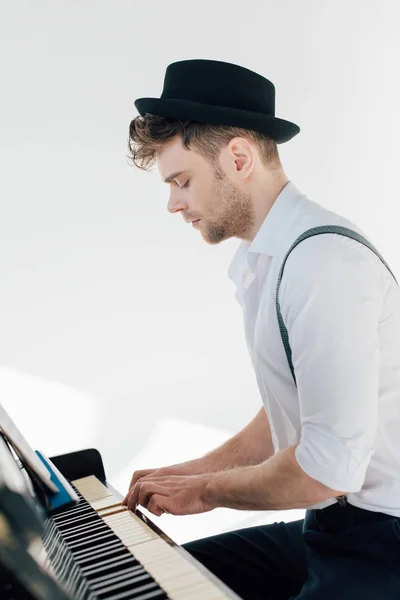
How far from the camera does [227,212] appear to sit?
154cm

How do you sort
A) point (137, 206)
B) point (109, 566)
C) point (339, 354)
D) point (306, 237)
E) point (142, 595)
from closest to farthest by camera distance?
point (142, 595)
point (109, 566)
point (339, 354)
point (306, 237)
point (137, 206)

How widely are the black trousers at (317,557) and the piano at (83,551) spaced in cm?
36

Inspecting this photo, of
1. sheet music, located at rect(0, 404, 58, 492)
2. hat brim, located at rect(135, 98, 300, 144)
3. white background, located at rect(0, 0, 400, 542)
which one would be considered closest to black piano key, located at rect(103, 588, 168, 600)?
sheet music, located at rect(0, 404, 58, 492)

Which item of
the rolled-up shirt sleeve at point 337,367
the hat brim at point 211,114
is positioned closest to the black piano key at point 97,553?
the rolled-up shirt sleeve at point 337,367

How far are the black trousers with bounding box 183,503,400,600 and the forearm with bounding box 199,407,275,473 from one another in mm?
173

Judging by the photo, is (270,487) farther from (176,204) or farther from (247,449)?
(176,204)

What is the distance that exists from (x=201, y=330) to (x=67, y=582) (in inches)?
127

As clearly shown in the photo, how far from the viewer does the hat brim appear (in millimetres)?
1493

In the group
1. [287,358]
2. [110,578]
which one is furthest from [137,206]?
[110,578]

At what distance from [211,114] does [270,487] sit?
0.79 meters

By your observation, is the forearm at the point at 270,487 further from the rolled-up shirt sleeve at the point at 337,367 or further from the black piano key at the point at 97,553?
the black piano key at the point at 97,553

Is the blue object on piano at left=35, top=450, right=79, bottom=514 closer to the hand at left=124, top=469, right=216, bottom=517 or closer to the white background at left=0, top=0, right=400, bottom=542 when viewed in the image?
the hand at left=124, top=469, right=216, bottom=517

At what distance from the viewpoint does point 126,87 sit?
3889mm

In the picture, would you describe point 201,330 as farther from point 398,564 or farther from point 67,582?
point 67,582
